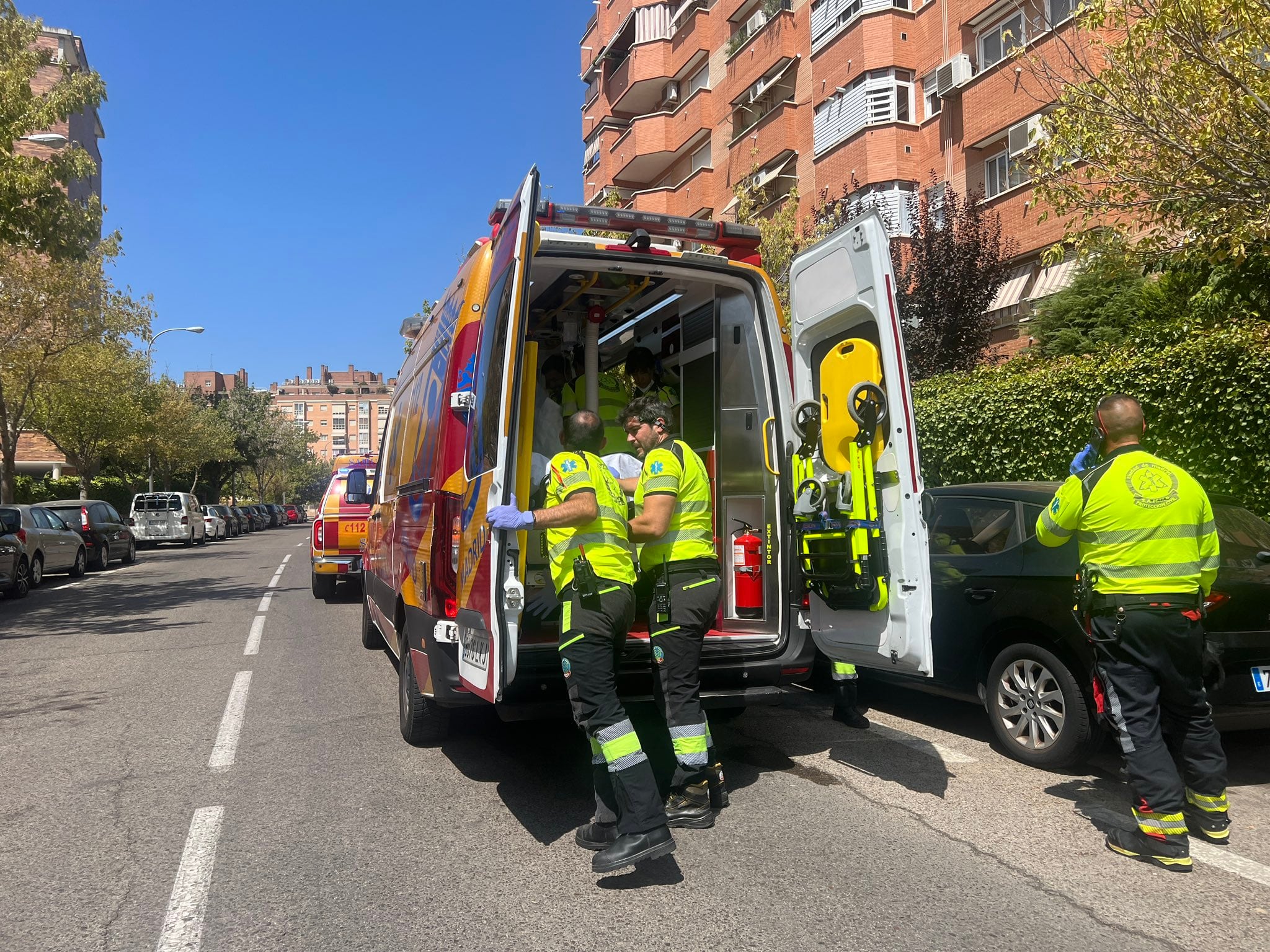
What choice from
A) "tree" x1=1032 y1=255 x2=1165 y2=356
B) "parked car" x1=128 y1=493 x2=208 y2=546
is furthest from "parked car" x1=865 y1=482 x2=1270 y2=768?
"parked car" x1=128 y1=493 x2=208 y2=546

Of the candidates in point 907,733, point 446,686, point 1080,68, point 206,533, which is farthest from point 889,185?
point 206,533

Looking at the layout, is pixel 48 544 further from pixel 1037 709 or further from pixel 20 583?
pixel 1037 709

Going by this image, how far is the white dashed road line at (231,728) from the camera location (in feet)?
18.2

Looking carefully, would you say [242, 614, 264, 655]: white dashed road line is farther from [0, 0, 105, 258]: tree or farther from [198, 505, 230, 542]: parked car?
[198, 505, 230, 542]: parked car

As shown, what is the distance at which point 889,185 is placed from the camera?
2223 cm

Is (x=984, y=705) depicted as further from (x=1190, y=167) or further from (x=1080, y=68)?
(x=1080, y=68)

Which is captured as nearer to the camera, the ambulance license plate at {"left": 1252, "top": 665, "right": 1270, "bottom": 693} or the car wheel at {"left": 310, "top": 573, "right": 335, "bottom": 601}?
the ambulance license plate at {"left": 1252, "top": 665, "right": 1270, "bottom": 693}

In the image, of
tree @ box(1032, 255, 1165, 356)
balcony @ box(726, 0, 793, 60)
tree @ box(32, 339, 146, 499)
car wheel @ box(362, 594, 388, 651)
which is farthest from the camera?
tree @ box(32, 339, 146, 499)

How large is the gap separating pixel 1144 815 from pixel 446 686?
3.04 m

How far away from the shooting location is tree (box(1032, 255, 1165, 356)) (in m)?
13.5

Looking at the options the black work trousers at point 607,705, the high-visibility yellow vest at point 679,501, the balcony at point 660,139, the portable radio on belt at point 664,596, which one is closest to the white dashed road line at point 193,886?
the black work trousers at point 607,705

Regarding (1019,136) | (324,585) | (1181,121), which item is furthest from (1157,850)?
A: (1019,136)

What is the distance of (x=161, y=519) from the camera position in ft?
108

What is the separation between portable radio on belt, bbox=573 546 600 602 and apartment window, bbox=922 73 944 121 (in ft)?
68.9
